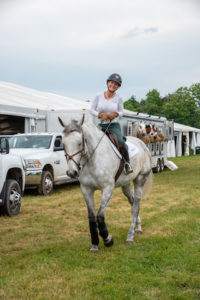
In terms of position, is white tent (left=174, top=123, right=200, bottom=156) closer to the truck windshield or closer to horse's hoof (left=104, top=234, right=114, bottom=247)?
the truck windshield

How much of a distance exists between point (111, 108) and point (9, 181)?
3787mm

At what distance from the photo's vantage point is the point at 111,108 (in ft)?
20.9

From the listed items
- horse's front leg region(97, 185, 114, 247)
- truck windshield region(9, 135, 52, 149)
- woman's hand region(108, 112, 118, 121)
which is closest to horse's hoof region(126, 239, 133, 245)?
horse's front leg region(97, 185, 114, 247)

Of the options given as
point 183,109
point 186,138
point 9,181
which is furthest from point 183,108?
point 9,181

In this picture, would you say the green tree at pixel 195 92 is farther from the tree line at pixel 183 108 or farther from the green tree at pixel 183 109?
the green tree at pixel 183 109

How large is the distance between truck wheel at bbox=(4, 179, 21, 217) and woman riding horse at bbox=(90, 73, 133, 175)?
136 inches

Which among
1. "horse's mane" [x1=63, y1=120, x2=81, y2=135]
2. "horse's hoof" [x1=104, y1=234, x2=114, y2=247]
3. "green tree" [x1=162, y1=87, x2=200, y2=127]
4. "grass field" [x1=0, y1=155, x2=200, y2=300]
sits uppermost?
"green tree" [x1=162, y1=87, x2=200, y2=127]

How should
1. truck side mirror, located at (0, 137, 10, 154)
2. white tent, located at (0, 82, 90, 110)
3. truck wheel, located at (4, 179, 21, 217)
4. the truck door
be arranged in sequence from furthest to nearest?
1. white tent, located at (0, 82, 90, 110)
2. the truck door
3. truck wheel, located at (4, 179, 21, 217)
4. truck side mirror, located at (0, 137, 10, 154)

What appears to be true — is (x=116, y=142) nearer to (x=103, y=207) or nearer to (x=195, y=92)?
(x=103, y=207)

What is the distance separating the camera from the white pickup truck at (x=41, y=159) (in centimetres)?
1223

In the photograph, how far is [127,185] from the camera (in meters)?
7.21

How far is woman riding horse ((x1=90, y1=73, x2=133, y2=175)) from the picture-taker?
631cm

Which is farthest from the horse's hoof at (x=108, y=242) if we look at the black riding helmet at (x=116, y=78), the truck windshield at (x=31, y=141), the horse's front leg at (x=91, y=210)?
the truck windshield at (x=31, y=141)

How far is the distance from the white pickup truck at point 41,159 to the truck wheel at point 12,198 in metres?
2.77
